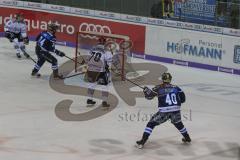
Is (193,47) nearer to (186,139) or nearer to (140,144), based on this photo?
(186,139)

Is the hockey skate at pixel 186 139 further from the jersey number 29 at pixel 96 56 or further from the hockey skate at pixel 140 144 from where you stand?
the jersey number 29 at pixel 96 56

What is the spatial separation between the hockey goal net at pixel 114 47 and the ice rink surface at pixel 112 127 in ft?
5.07

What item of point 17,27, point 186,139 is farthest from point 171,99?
point 17,27

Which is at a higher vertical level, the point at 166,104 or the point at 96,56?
the point at 96,56

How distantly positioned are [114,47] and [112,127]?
7.33m

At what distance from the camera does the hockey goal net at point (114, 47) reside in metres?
22.0

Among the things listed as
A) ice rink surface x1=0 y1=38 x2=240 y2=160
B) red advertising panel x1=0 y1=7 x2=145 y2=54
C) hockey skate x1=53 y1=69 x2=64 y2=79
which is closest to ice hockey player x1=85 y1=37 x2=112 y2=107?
ice rink surface x1=0 y1=38 x2=240 y2=160

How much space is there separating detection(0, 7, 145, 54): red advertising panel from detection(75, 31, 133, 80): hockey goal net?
2.65m

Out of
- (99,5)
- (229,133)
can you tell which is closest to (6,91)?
(229,133)

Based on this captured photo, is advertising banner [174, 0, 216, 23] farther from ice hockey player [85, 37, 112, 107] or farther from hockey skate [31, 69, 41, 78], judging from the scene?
ice hockey player [85, 37, 112, 107]

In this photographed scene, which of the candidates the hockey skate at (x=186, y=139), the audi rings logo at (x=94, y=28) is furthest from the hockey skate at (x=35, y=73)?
the hockey skate at (x=186, y=139)

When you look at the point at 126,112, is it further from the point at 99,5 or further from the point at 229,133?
the point at 99,5

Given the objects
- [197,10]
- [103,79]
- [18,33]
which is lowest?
[103,79]

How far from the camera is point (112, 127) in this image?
15.5 metres
